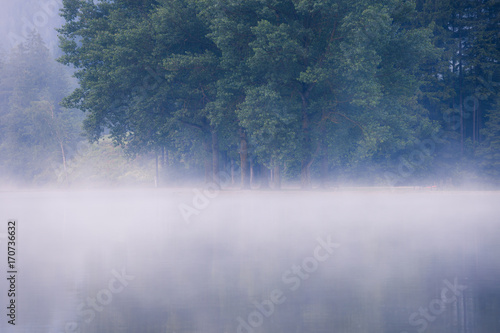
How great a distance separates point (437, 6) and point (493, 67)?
30.8 feet

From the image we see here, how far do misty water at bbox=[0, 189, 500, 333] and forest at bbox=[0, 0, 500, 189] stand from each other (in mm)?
26470

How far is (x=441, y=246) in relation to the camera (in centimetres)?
1628

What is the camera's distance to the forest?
4709cm

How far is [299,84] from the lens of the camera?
168 ft

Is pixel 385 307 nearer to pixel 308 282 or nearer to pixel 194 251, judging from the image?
pixel 308 282

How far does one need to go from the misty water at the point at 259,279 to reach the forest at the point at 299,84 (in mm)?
26470

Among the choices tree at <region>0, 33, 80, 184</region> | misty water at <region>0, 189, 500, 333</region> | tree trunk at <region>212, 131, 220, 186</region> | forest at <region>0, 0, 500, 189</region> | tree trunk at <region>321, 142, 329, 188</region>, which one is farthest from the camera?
tree at <region>0, 33, 80, 184</region>

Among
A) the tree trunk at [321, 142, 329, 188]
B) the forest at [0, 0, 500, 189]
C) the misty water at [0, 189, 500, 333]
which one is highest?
the forest at [0, 0, 500, 189]

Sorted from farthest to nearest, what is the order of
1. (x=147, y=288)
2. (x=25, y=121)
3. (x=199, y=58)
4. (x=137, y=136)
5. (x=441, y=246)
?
(x=25, y=121)
(x=137, y=136)
(x=199, y=58)
(x=441, y=246)
(x=147, y=288)

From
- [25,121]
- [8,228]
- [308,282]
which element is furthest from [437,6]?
[25,121]

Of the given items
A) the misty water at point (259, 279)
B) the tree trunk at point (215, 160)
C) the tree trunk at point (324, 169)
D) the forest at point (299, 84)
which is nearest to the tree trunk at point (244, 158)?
the forest at point (299, 84)

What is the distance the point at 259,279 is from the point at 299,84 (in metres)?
40.9

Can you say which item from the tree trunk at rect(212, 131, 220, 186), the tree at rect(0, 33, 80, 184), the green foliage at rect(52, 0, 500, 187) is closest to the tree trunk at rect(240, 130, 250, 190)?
the green foliage at rect(52, 0, 500, 187)

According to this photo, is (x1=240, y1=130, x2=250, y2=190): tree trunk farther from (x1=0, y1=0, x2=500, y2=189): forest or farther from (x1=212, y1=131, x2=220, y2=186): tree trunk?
(x1=212, y1=131, x2=220, y2=186): tree trunk
